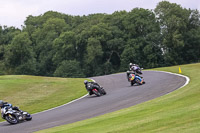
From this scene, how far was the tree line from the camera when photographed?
81.2 m

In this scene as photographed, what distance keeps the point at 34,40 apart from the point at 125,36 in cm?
3075

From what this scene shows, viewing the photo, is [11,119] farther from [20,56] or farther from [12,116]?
[20,56]

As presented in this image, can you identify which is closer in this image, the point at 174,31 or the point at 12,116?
the point at 12,116

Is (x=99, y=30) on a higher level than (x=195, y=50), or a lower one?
higher

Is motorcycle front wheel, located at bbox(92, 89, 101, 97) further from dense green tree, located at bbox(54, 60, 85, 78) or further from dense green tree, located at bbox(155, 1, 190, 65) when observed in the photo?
dense green tree, located at bbox(54, 60, 85, 78)

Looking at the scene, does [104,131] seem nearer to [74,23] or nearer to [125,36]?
[125,36]

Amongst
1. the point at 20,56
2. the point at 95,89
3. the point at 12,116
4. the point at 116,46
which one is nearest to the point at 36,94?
the point at 95,89

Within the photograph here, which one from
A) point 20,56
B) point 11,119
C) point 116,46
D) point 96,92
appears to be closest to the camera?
point 11,119

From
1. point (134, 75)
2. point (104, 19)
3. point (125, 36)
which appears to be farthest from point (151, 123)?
point (104, 19)

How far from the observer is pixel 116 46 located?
8662 centimetres

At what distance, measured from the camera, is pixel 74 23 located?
362ft

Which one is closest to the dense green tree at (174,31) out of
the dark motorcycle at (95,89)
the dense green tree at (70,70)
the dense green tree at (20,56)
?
the dense green tree at (70,70)

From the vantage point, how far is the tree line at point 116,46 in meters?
81.2

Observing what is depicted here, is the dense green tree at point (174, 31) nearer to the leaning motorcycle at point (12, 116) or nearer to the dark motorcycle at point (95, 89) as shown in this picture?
the dark motorcycle at point (95, 89)
